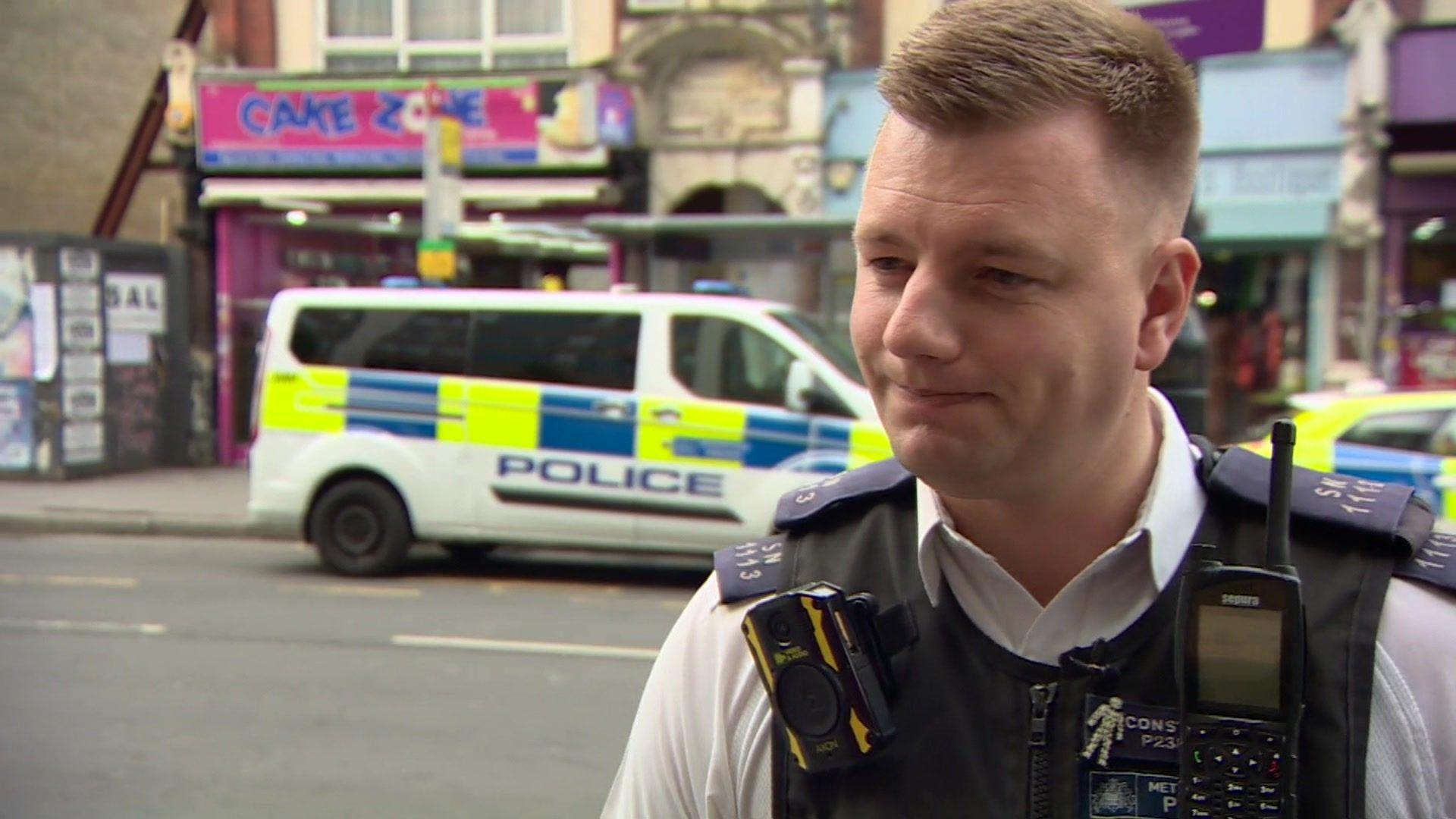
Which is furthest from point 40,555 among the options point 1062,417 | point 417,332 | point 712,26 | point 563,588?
point 1062,417

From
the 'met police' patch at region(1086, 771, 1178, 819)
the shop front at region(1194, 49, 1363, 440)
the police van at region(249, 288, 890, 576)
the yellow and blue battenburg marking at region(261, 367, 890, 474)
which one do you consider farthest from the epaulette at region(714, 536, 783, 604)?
the shop front at region(1194, 49, 1363, 440)

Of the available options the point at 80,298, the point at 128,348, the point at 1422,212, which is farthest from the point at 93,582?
the point at 1422,212

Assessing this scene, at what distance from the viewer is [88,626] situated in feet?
24.1

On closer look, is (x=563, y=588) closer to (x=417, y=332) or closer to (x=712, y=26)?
(x=417, y=332)

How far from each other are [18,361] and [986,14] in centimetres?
1459

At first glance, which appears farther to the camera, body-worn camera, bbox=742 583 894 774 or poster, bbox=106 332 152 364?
poster, bbox=106 332 152 364

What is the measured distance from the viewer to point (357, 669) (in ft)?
20.9

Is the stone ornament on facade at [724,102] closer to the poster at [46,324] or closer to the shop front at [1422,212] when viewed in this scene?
the shop front at [1422,212]

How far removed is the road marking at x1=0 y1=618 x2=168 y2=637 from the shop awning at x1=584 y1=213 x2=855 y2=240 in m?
6.20

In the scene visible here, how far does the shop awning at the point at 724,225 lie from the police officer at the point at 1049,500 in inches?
406

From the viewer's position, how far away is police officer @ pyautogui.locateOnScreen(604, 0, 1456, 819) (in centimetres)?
115

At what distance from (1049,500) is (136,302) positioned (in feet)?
49.2

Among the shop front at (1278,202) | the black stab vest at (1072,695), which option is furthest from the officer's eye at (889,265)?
the shop front at (1278,202)

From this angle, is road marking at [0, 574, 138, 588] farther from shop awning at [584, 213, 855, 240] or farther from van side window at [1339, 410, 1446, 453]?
van side window at [1339, 410, 1446, 453]
